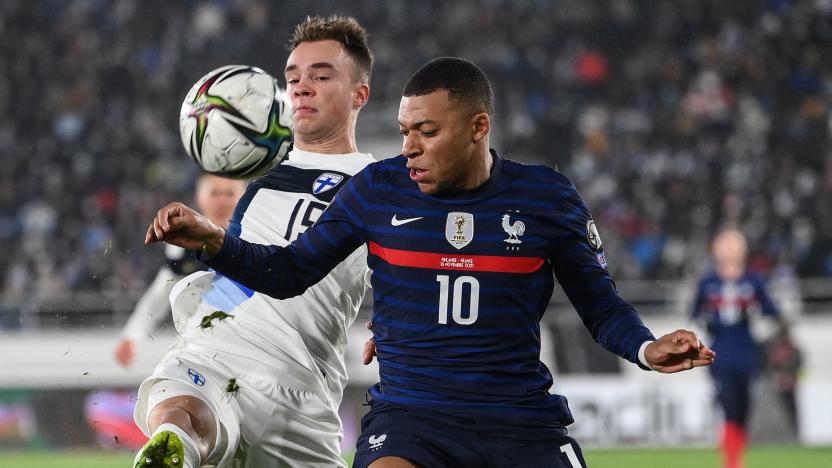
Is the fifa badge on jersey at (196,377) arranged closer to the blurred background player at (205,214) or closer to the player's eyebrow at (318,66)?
the player's eyebrow at (318,66)

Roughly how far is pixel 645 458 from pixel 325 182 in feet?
28.0

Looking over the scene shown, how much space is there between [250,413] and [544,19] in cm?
1941

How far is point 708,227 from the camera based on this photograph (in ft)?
58.2

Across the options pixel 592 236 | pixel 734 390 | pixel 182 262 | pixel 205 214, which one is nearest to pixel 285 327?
pixel 592 236

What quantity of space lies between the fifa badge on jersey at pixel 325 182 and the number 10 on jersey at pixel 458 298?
129cm

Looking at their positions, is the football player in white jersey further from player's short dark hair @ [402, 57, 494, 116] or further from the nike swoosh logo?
player's short dark hair @ [402, 57, 494, 116]

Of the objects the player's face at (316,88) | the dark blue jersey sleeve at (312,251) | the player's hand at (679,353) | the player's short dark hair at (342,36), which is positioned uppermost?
the player's short dark hair at (342,36)

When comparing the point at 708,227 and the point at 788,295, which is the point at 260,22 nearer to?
the point at 708,227

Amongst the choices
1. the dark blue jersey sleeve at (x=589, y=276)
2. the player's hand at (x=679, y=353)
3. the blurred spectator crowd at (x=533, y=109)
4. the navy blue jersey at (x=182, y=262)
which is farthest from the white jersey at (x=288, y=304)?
the blurred spectator crowd at (x=533, y=109)

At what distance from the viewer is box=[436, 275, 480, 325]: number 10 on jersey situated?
3713 millimetres

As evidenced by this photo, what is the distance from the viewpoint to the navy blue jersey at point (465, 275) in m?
3.71

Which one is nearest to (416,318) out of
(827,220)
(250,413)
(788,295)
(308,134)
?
(250,413)

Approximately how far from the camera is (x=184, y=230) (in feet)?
11.8

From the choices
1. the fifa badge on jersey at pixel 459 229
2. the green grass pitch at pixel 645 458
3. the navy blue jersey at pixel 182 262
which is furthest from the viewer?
the green grass pitch at pixel 645 458
